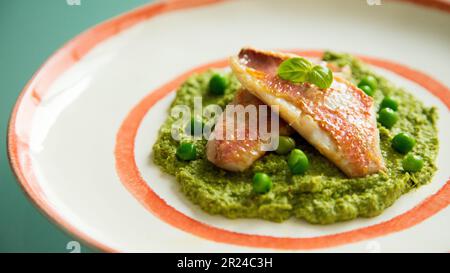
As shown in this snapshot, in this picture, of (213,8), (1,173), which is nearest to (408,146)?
(213,8)

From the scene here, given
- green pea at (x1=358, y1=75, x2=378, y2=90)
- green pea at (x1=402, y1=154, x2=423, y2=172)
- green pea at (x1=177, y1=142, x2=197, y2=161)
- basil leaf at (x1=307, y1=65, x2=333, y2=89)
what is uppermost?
basil leaf at (x1=307, y1=65, x2=333, y2=89)

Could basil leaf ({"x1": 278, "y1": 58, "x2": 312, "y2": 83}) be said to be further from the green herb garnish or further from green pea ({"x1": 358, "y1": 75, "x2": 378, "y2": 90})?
green pea ({"x1": 358, "y1": 75, "x2": 378, "y2": 90})

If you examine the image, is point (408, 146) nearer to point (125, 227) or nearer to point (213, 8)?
point (125, 227)

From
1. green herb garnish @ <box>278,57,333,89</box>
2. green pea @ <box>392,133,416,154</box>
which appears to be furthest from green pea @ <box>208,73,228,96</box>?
green pea @ <box>392,133,416,154</box>

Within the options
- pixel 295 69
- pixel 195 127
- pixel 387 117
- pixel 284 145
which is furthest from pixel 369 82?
pixel 195 127

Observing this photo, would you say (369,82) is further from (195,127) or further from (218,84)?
(195,127)
